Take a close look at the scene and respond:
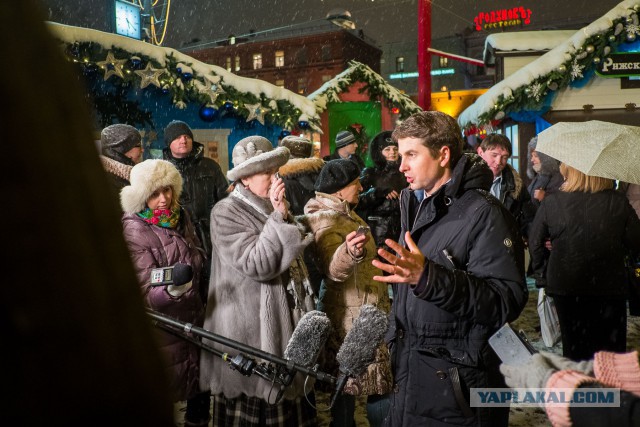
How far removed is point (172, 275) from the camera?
10.1ft

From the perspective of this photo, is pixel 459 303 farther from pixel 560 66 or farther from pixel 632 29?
pixel 632 29

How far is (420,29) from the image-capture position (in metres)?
14.9

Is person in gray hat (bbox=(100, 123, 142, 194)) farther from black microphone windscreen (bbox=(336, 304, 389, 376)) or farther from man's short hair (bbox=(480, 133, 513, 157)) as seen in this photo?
man's short hair (bbox=(480, 133, 513, 157))

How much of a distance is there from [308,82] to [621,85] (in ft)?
159

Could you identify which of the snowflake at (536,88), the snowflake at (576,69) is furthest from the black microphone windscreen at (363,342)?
the snowflake at (576,69)

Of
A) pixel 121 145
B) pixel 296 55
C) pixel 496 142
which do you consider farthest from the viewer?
pixel 296 55

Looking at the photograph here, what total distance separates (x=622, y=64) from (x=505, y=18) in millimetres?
42706

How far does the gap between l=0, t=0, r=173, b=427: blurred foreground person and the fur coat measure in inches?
111

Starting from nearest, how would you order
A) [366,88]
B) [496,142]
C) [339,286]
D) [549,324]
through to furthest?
[339,286] < [549,324] < [496,142] < [366,88]

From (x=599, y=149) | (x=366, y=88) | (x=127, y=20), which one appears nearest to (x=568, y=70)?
(x=366, y=88)

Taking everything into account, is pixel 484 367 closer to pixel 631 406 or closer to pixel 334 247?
pixel 631 406

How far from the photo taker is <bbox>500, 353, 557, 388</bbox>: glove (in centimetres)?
181

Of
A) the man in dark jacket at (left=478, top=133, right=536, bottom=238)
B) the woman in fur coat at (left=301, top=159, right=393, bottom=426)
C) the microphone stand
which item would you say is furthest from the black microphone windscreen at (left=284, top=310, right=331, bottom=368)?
the man in dark jacket at (left=478, top=133, right=536, bottom=238)

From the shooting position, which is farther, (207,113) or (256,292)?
(207,113)
